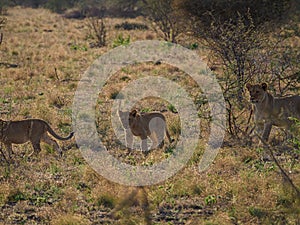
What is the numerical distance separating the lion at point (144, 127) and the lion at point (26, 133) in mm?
1108

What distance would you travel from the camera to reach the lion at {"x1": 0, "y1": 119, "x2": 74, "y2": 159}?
868cm

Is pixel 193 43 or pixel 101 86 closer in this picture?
pixel 101 86

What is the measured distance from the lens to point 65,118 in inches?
444

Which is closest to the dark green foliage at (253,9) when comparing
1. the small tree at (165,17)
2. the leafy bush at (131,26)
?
the small tree at (165,17)

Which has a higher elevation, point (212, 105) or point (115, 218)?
point (212, 105)

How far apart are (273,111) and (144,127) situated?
2.15m

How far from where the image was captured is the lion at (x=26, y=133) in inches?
342

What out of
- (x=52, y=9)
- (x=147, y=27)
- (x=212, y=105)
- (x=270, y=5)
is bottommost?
(x=212, y=105)

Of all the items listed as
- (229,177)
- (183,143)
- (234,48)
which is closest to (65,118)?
(183,143)

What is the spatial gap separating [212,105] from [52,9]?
3430cm

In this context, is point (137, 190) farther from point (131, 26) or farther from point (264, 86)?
point (131, 26)

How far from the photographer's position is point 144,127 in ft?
30.2

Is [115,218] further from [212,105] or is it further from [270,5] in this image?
[270,5]

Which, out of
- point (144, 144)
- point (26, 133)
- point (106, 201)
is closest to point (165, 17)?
point (144, 144)
